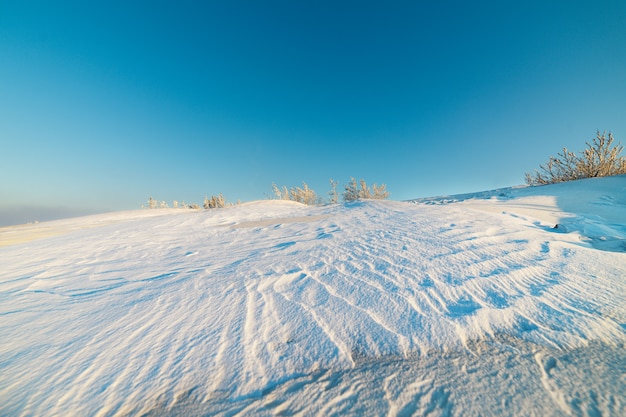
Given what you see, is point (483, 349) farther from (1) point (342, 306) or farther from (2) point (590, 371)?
(1) point (342, 306)

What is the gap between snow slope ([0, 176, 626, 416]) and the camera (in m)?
0.84

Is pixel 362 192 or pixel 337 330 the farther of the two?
pixel 362 192

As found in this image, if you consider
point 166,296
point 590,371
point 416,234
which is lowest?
point 590,371

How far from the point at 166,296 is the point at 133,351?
506 mm

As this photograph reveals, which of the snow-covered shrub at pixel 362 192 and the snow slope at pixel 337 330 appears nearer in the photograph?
the snow slope at pixel 337 330

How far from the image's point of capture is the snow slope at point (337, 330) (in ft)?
2.77

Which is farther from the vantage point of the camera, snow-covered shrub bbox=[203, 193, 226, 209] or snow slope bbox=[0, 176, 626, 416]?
snow-covered shrub bbox=[203, 193, 226, 209]

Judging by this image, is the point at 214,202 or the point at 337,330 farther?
the point at 214,202

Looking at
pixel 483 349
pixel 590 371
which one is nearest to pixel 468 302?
pixel 483 349

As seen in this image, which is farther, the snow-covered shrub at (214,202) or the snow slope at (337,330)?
the snow-covered shrub at (214,202)

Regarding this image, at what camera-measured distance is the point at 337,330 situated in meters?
1.17

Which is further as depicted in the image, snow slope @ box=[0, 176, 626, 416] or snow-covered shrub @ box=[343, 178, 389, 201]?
snow-covered shrub @ box=[343, 178, 389, 201]

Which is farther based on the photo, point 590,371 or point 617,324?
point 617,324

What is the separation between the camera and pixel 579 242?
2148 mm
